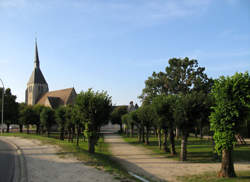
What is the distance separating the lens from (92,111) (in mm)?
21266

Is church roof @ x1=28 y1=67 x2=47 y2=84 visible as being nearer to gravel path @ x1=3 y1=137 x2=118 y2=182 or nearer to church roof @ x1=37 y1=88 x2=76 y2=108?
church roof @ x1=37 y1=88 x2=76 y2=108

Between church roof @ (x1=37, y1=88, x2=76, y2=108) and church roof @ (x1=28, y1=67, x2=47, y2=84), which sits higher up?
church roof @ (x1=28, y1=67, x2=47, y2=84)

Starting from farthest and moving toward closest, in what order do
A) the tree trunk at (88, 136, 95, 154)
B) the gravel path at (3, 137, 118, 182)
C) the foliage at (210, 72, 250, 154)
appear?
the tree trunk at (88, 136, 95, 154)
the foliage at (210, 72, 250, 154)
the gravel path at (3, 137, 118, 182)

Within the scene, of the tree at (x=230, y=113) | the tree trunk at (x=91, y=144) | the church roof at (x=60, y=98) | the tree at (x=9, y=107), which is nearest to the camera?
the tree at (x=230, y=113)

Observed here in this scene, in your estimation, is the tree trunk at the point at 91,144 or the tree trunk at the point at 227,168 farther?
the tree trunk at the point at 91,144

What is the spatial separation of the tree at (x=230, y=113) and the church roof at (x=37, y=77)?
102 m

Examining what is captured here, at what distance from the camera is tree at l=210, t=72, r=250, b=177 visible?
13516 mm

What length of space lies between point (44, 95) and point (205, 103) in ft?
307

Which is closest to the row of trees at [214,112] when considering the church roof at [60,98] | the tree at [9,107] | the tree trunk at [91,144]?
the tree trunk at [91,144]

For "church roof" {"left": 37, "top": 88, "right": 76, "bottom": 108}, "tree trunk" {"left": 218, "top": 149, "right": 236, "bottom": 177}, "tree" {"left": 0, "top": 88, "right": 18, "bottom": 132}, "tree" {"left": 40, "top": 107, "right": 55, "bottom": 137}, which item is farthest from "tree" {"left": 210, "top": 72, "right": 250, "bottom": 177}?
"church roof" {"left": 37, "top": 88, "right": 76, "bottom": 108}

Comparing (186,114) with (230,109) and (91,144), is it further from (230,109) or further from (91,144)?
(91,144)

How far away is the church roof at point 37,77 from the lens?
105m

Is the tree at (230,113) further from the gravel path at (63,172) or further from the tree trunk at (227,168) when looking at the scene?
the gravel path at (63,172)

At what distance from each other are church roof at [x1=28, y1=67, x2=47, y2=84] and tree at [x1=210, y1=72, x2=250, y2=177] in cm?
10175
